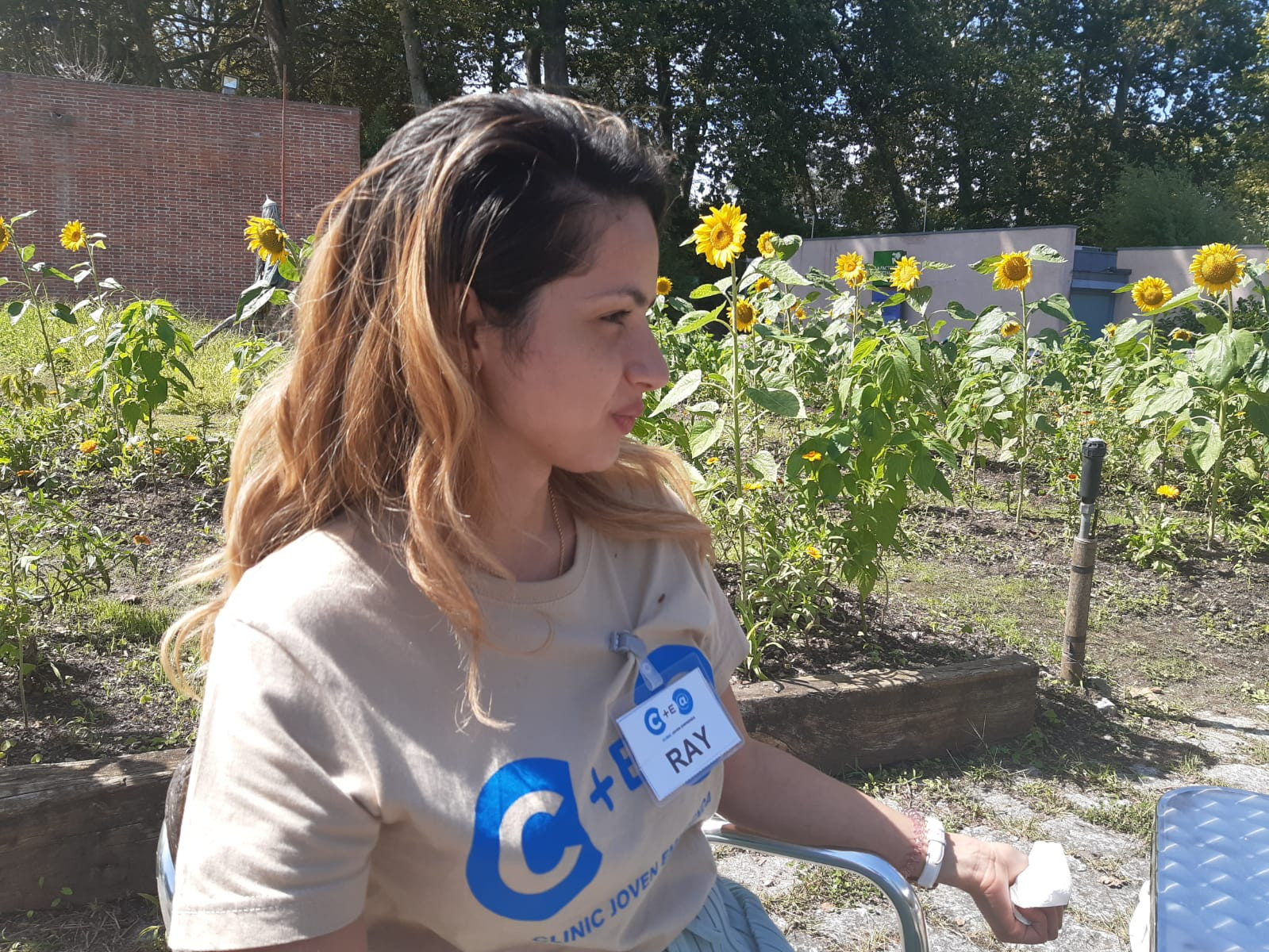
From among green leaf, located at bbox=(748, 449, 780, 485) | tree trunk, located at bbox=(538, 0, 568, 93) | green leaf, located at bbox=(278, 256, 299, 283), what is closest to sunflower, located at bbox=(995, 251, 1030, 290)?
green leaf, located at bbox=(748, 449, 780, 485)

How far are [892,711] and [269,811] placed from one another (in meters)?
2.23

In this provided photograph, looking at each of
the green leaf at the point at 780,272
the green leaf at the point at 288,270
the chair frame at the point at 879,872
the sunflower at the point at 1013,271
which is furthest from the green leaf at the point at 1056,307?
the chair frame at the point at 879,872

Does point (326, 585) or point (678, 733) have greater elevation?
point (326, 585)

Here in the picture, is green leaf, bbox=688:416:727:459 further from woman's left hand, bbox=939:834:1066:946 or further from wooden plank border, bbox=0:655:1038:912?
woman's left hand, bbox=939:834:1066:946

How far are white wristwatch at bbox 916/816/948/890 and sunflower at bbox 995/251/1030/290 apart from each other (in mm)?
3381

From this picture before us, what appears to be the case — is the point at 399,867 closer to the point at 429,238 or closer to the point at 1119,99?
the point at 429,238

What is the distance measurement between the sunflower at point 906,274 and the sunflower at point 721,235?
170 cm

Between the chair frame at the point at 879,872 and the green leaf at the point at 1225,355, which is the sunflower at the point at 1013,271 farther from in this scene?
the chair frame at the point at 879,872

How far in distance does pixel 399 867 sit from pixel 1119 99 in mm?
35982

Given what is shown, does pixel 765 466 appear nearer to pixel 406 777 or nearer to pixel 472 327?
pixel 472 327

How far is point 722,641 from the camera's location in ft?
4.56

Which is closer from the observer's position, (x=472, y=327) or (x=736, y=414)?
(x=472, y=327)

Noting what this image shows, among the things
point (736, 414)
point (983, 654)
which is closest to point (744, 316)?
point (736, 414)

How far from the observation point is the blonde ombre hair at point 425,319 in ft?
3.35
